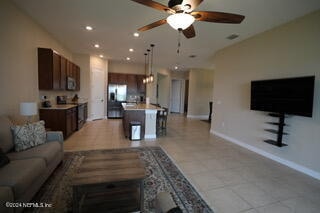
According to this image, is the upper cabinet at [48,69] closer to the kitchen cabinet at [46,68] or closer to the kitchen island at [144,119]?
the kitchen cabinet at [46,68]

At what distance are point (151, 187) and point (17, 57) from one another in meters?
3.62

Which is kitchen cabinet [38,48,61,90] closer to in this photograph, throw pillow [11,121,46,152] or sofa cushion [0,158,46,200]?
throw pillow [11,121,46,152]

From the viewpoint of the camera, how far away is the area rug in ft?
6.40

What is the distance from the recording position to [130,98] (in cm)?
837

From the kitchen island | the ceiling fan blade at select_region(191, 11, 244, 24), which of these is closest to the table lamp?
the kitchen island

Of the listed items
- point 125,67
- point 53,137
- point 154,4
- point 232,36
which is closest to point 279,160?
point 232,36

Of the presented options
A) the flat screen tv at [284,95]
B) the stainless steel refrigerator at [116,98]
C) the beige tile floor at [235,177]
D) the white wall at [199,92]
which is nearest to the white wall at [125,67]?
the stainless steel refrigerator at [116,98]

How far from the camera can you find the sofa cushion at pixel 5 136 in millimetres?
2159

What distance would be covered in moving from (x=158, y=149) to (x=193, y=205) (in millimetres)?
1966

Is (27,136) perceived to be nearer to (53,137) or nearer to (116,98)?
(53,137)

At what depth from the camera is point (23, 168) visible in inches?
70.1

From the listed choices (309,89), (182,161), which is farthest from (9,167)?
(309,89)

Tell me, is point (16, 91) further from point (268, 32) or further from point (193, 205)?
point (268, 32)

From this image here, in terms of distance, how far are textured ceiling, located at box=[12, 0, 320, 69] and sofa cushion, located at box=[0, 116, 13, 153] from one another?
2.29m
